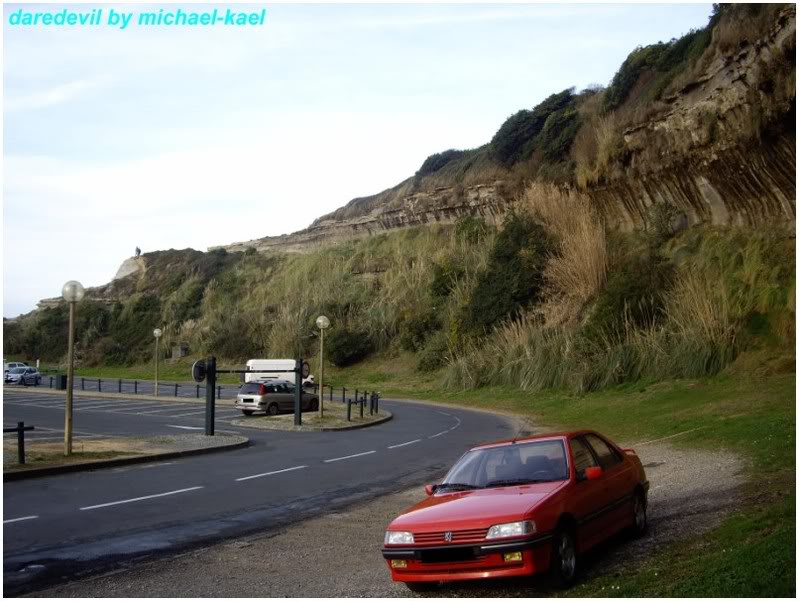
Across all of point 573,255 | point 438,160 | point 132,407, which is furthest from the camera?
point 438,160

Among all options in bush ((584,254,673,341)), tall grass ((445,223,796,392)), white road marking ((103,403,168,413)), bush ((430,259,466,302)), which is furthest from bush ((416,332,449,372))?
white road marking ((103,403,168,413))

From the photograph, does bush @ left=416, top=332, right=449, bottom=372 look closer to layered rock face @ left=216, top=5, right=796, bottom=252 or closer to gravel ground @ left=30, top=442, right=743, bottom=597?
layered rock face @ left=216, top=5, right=796, bottom=252

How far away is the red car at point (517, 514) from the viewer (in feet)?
24.3

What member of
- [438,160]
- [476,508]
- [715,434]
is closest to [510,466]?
[476,508]

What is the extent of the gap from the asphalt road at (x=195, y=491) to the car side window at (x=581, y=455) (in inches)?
170

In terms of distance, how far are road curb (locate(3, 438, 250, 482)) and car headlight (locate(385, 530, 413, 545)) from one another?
984cm

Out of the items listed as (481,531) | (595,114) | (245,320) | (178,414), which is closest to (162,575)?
(481,531)

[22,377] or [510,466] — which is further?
[22,377]

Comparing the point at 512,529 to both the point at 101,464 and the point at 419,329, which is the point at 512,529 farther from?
the point at 419,329

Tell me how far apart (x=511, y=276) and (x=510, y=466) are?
41759 mm

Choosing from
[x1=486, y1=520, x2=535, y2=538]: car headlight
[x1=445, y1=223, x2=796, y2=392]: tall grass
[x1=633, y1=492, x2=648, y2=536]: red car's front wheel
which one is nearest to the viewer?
[x1=486, y1=520, x2=535, y2=538]: car headlight

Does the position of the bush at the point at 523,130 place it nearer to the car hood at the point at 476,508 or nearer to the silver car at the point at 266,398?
the silver car at the point at 266,398

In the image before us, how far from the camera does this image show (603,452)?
9.76 meters

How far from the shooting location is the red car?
741 cm
